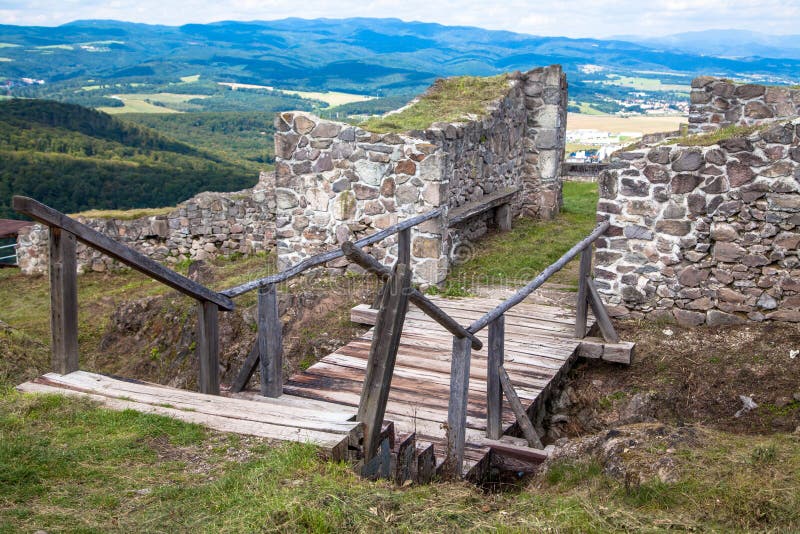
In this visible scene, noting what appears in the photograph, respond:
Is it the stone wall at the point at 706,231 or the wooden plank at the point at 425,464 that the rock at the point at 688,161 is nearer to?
the stone wall at the point at 706,231

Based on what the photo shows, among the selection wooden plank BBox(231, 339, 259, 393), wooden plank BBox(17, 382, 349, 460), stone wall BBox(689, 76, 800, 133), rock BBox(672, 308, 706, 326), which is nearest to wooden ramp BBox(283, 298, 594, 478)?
wooden plank BBox(231, 339, 259, 393)

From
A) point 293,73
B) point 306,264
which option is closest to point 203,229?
point 306,264

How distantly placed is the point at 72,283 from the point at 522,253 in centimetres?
710

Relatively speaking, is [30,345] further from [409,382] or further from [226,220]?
[226,220]

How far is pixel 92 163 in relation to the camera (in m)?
45.8

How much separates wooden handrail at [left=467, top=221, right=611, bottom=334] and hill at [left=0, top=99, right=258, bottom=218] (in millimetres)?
24276

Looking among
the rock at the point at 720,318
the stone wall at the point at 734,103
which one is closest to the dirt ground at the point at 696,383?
the rock at the point at 720,318

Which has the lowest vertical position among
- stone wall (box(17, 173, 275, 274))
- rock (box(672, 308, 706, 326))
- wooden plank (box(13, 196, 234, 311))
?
stone wall (box(17, 173, 275, 274))

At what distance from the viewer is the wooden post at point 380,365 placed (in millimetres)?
4102

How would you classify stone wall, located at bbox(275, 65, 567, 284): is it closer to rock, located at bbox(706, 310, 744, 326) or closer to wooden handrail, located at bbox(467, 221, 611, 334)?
wooden handrail, located at bbox(467, 221, 611, 334)

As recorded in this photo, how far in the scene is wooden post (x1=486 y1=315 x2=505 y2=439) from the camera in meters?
5.34

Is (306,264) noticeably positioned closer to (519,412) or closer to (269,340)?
(269,340)

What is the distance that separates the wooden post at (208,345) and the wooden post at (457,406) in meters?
1.55

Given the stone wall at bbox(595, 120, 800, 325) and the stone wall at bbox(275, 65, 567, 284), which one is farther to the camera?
the stone wall at bbox(275, 65, 567, 284)
